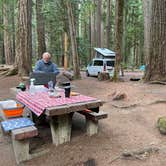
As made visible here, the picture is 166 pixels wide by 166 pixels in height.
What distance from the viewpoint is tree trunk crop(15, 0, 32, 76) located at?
972 centimetres

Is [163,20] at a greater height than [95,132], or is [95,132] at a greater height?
[163,20]

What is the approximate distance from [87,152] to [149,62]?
531cm

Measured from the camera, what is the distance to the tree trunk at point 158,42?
7527mm

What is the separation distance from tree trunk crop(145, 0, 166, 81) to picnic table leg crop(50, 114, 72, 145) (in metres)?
4.99

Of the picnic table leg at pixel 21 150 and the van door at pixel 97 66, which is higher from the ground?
the van door at pixel 97 66

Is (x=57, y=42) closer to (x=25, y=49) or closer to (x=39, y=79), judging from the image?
(x=25, y=49)

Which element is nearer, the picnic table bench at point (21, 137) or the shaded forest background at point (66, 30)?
the picnic table bench at point (21, 137)

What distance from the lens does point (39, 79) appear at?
5.30 m

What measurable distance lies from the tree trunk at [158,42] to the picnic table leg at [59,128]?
4985 mm

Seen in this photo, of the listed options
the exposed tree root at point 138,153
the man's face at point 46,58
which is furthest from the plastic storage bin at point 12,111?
the exposed tree root at point 138,153

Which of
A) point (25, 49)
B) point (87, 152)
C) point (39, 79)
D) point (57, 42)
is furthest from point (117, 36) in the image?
point (57, 42)

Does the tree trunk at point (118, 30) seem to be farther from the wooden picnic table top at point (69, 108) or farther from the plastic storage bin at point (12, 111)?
the wooden picnic table top at point (69, 108)

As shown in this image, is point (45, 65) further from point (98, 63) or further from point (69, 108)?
point (98, 63)

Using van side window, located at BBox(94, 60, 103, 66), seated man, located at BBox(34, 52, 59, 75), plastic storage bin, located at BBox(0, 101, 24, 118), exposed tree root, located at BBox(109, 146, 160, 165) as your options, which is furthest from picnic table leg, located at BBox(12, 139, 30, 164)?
van side window, located at BBox(94, 60, 103, 66)
